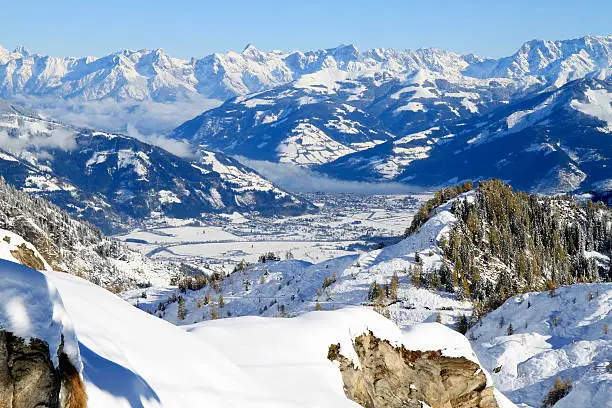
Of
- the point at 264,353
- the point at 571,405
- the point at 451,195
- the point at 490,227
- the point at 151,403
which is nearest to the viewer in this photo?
the point at 151,403

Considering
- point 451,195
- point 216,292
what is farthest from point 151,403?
point 451,195

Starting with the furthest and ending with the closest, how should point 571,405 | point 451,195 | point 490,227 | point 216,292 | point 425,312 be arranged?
point 451,195
point 490,227
point 216,292
point 425,312
point 571,405

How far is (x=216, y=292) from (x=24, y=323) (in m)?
92.5

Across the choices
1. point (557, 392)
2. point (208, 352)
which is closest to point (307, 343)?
point (208, 352)

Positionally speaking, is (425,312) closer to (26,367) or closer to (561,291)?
(561,291)

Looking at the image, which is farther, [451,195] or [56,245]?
[56,245]

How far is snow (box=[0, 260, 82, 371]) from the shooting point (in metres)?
13.7

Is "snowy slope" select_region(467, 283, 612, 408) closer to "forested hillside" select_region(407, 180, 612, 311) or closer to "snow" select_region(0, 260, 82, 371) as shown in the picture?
"forested hillside" select_region(407, 180, 612, 311)

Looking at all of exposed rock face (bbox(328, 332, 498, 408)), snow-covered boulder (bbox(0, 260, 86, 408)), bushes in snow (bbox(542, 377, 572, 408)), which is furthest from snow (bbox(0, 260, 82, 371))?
bushes in snow (bbox(542, 377, 572, 408))

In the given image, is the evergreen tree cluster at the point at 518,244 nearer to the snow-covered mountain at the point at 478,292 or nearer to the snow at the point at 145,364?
the snow-covered mountain at the point at 478,292

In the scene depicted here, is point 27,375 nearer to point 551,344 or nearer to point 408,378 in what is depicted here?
point 408,378

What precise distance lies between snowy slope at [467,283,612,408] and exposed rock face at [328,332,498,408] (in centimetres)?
1234

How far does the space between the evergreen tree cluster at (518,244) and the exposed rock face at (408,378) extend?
50.5 metres

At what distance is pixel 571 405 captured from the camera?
141 ft
